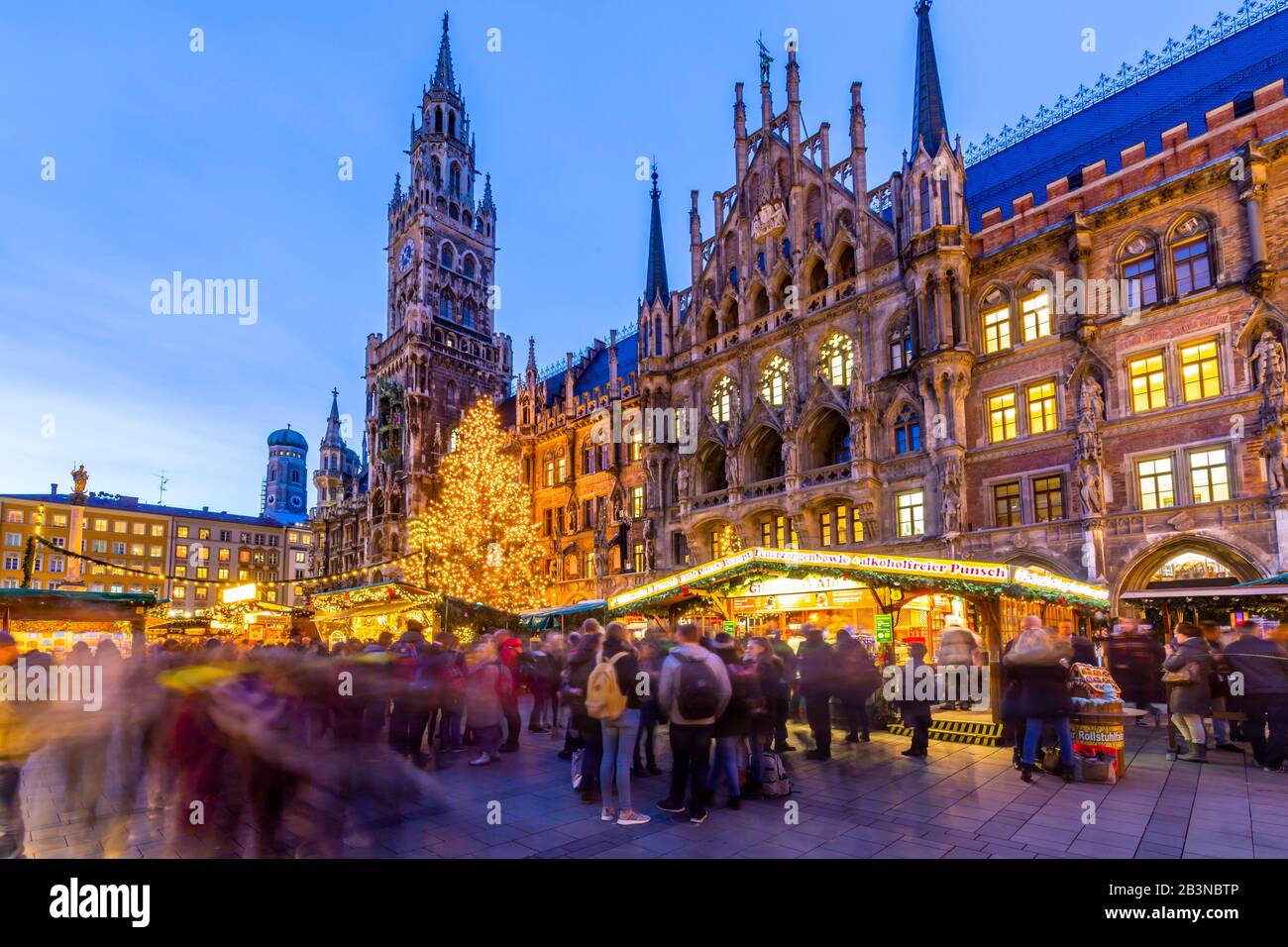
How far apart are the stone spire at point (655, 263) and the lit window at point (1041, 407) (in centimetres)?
1789

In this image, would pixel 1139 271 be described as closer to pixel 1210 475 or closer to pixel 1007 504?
pixel 1210 475

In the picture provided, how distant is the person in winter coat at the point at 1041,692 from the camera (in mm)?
9031

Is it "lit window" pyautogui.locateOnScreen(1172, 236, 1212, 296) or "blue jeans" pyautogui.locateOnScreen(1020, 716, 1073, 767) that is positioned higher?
"lit window" pyautogui.locateOnScreen(1172, 236, 1212, 296)

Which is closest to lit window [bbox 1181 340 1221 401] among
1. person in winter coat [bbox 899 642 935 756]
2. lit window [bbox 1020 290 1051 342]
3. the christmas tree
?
lit window [bbox 1020 290 1051 342]

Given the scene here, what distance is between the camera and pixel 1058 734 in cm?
923

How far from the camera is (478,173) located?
62125mm

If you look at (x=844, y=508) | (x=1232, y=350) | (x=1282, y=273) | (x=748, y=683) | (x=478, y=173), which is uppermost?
(x=478, y=173)

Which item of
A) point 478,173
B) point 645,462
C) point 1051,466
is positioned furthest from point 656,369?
point 478,173

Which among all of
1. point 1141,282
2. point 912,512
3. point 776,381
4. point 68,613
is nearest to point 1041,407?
point 1141,282

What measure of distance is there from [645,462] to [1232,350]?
69.4 feet

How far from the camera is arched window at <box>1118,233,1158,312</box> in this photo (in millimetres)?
20906

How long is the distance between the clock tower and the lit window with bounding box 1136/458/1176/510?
39.3m

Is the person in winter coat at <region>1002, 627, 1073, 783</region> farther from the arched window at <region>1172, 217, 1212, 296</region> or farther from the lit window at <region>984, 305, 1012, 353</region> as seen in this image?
the lit window at <region>984, 305, 1012, 353</region>
